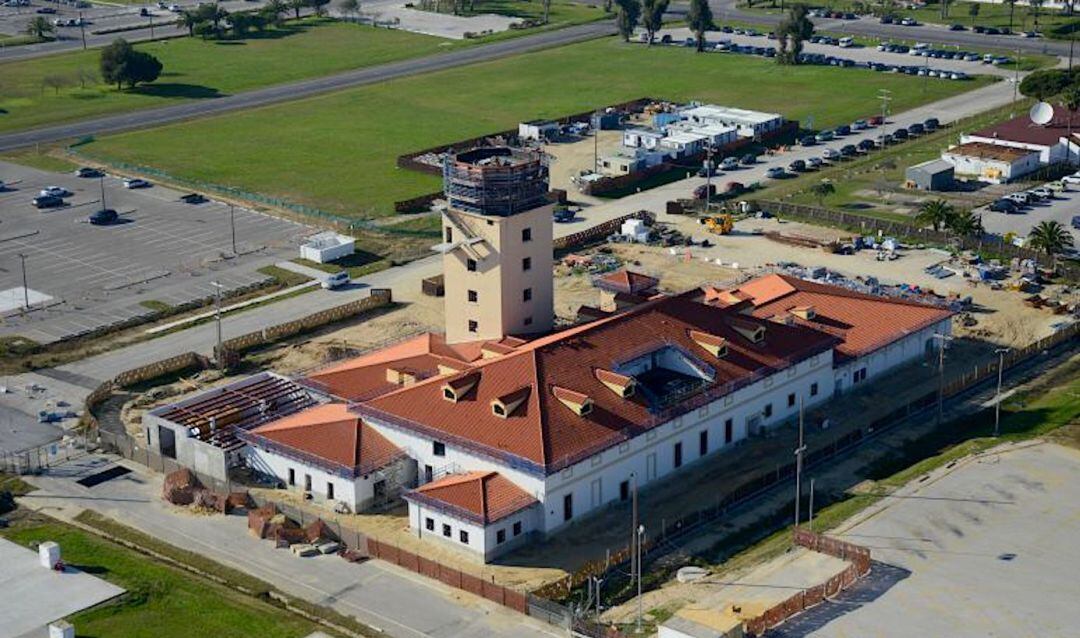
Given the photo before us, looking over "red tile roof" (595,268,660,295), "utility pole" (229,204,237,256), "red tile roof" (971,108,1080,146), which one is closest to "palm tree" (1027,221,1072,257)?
"red tile roof" (971,108,1080,146)

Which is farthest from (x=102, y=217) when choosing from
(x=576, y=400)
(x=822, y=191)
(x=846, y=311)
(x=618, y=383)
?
(x=576, y=400)

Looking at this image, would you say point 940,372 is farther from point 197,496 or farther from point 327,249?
point 327,249

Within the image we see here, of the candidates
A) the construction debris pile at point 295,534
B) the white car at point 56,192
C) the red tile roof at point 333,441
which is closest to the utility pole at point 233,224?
the white car at point 56,192

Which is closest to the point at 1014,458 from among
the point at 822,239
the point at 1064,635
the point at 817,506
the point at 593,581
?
the point at 817,506

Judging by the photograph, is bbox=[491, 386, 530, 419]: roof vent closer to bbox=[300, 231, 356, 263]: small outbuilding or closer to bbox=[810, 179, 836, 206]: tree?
bbox=[300, 231, 356, 263]: small outbuilding

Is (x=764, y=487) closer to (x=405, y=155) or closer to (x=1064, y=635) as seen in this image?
(x=1064, y=635)

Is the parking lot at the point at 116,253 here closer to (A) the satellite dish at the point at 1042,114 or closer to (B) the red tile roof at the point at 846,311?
(B) the red tile roof at the point at 846,311

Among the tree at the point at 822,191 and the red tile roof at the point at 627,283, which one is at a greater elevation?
the red tile roof at the point at 627,283
